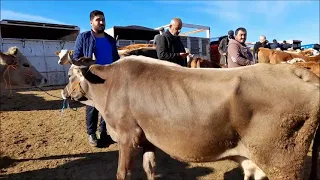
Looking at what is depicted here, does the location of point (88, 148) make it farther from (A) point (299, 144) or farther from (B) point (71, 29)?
(B) point (71, 29)

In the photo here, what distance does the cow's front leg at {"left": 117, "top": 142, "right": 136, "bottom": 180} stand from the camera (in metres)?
3.32

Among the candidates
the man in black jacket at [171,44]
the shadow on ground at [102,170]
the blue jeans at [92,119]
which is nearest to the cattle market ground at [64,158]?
the shadow on ground at [102,170]

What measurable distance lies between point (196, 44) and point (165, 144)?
15108mm

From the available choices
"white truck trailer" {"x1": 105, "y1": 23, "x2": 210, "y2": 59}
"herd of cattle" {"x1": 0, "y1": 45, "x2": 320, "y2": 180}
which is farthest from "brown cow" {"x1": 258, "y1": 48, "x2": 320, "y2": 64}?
"herd of cattle" {"x1": 0, "y1": 45, "x2": 320, "y2": 180}

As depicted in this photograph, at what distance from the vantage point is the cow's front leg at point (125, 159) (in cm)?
332

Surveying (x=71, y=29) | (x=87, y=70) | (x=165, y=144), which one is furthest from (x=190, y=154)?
(x=71, y=29)

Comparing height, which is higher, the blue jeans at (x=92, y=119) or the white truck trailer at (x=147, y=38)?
the white truck trailer at (x=147, y=38)

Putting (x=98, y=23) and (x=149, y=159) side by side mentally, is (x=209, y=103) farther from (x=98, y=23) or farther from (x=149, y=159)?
(x=98, y=23)

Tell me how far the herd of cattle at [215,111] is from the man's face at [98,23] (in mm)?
1226

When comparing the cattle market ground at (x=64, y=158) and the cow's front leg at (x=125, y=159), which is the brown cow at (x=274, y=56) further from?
the cow's front leg at (x=125, y=159)

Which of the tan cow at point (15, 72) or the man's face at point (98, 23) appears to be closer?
the man's face at point (98, 23)

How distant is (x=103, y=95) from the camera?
11.9ft

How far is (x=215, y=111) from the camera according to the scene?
8.85 ft

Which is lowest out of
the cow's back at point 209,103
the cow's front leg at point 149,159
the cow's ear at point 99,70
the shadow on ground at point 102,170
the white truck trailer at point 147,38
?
the shadow on ground at point 102,170
